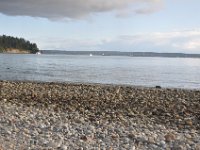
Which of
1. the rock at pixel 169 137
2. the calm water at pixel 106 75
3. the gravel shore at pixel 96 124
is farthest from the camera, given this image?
the calm water at pixel 106 75

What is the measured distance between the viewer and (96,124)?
582 inches

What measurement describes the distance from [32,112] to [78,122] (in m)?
2.89

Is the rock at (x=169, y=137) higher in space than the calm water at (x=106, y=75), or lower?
higher

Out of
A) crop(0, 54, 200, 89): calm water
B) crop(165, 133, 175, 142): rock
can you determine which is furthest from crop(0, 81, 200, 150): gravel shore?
crop(0, 54, 200, 89): calm water

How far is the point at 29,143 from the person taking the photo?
Answer: 38.2ft

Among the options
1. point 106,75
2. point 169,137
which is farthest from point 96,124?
point 106,75

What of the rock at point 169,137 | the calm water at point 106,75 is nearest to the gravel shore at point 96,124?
the rock at point 169,137

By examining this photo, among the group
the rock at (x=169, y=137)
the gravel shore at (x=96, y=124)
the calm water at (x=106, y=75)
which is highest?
the rock at (x=169, y=137)

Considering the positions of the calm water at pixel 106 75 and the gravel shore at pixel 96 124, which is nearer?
the gravel shore at pixel 96 124

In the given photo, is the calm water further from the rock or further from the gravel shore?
the rock

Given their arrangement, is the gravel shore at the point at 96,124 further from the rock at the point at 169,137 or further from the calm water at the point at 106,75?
the calm water at the point at 106,75

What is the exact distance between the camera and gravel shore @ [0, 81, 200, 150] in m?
11.9

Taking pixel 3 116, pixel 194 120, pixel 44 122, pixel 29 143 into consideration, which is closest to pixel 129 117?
pixel 194 120

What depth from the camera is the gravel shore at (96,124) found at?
11.9 metres
